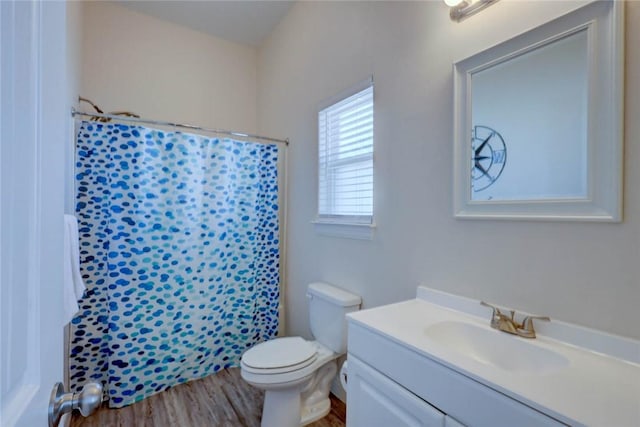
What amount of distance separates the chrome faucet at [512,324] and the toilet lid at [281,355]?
980mm

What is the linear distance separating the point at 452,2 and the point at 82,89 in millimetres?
2604

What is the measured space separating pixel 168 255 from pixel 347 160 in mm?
1422

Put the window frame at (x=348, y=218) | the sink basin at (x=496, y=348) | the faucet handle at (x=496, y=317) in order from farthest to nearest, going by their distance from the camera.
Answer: the window frame at (x=348, y=218) → the faucet handle at (x=496, y=317) → the sink basin at (x=496, y=348)

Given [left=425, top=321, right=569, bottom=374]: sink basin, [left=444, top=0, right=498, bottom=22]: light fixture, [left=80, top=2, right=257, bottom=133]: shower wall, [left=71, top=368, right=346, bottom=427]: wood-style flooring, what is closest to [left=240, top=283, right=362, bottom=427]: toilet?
[left=71, top=368, right=346, bottom=427]: wood-style flooring

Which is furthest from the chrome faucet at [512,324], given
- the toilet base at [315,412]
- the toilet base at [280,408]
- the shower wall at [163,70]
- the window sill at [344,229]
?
the shower wall at [163,70]

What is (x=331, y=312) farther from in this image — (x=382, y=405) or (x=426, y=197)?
(x=426, y=197)

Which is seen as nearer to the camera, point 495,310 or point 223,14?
point 495,310

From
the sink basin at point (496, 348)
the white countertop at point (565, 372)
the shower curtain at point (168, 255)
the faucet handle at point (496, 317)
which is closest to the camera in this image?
the white countertop at point (565, 372)

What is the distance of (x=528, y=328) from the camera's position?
103 centimetres

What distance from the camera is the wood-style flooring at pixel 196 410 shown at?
5.82ft

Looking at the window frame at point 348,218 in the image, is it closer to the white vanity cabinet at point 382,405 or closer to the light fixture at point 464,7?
the light fixture at point 464,7

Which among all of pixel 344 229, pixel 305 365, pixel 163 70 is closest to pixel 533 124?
pixel 344 229

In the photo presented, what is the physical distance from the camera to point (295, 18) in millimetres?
2430

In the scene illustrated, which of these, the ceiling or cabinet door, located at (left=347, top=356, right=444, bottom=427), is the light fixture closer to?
cabinet door, located at (left=347, top=356, right=444, bottom=427)
